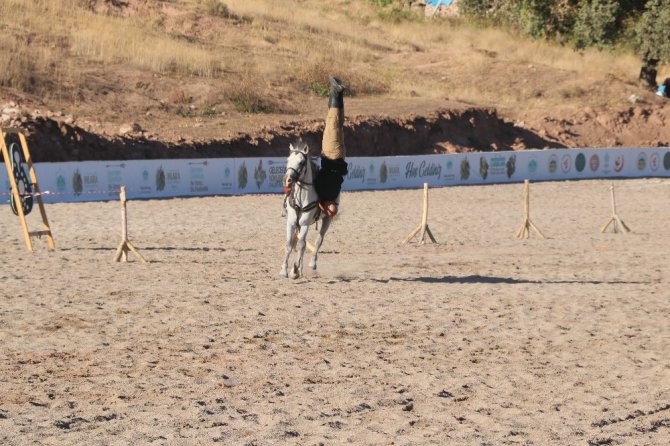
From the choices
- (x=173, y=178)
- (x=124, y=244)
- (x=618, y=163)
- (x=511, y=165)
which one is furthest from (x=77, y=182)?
(x=618, y=163)

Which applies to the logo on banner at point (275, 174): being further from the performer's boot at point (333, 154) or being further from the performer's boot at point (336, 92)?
the performer's boot at point (336, 92)

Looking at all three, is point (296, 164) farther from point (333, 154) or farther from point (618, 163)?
point (618, 163)

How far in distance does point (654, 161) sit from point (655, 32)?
12096 mm

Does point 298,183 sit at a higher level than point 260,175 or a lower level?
higher

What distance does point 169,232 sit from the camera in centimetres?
2586

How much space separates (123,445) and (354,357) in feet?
13.3

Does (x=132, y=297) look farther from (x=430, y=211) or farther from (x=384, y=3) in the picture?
(x=384, y=3)

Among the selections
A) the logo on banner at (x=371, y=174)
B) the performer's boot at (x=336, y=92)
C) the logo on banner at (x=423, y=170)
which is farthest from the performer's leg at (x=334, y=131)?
the logo on banner at (x=423, y=170)

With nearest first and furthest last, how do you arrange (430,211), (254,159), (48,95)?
(430,211)
(254,159)
(48,95)

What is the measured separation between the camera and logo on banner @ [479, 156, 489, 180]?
140 ft

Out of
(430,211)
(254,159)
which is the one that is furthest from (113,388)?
(254,159)

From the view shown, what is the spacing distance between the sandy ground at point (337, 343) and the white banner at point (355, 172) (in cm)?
789

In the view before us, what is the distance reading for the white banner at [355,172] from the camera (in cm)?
3262

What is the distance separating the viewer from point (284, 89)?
5284 cm
